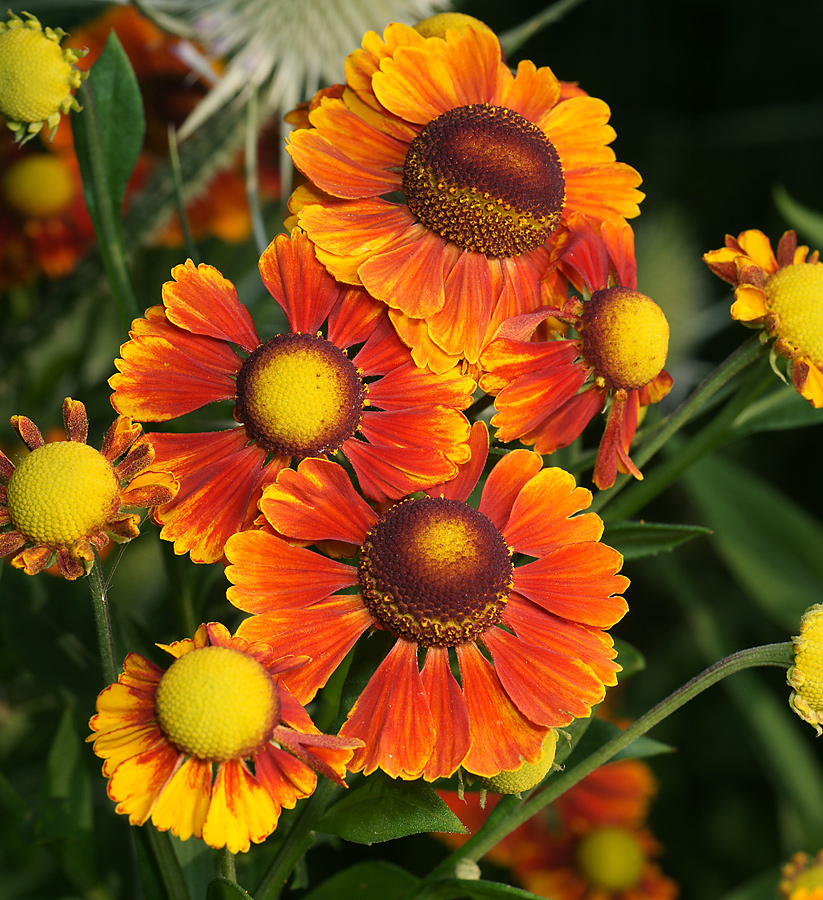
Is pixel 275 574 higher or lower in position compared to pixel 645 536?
higher

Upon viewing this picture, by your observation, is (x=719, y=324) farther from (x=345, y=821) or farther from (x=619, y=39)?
(x=345, y=821)

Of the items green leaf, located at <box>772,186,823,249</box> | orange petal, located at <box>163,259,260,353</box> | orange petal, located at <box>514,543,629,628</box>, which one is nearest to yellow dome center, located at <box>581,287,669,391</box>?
orange petal, located at <box>514,543,629,628</box>

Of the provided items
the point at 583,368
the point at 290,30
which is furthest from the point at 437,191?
the point at 290,30

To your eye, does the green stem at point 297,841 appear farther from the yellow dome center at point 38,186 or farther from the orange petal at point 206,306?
the yellow dome center at point 38,186

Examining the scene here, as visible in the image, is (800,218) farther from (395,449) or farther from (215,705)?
(215,705)

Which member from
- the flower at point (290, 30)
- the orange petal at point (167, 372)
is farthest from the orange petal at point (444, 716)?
the flower at point (290, 30)
